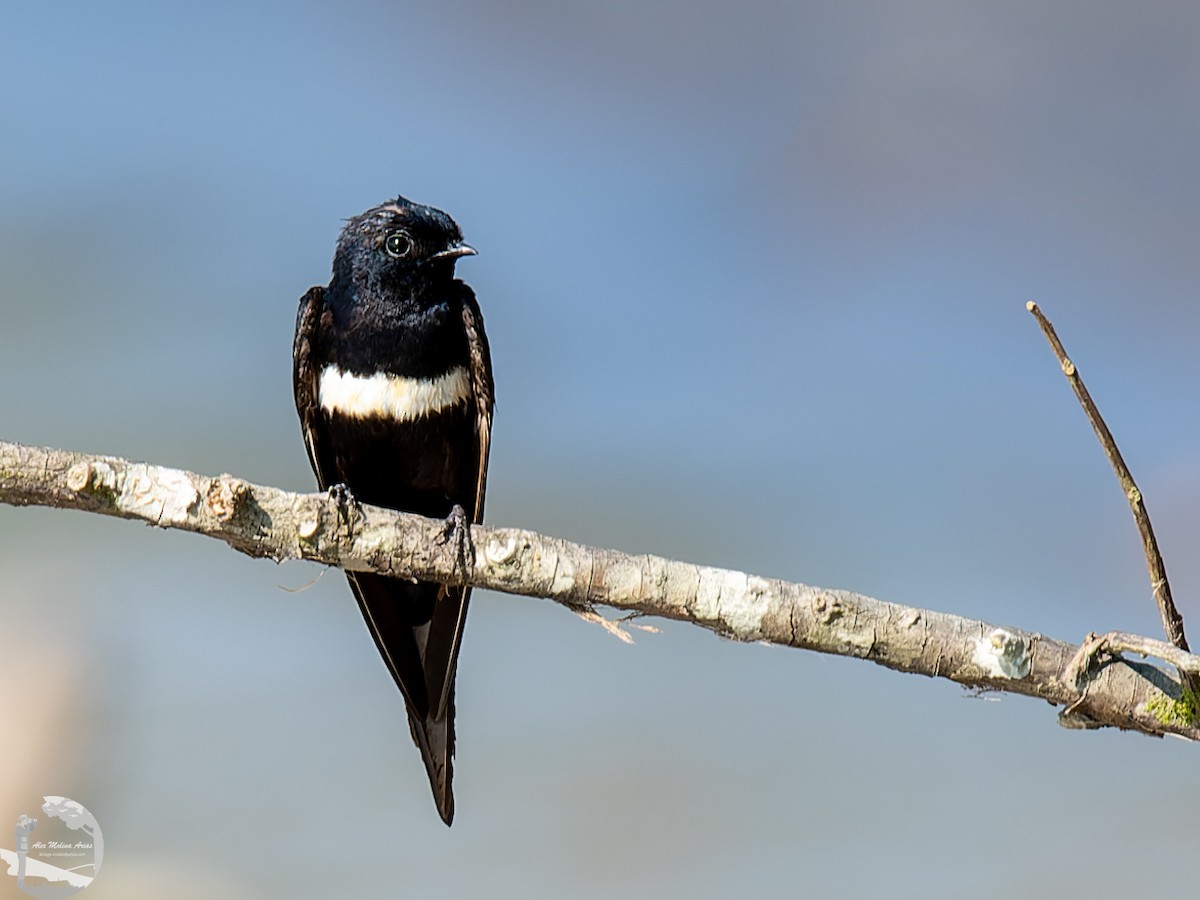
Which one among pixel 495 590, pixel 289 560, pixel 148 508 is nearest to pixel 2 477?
pixel 148 508

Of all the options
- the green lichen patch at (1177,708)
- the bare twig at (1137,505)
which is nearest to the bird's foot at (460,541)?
the bare twig at (1137,505)

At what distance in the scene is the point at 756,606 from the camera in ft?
8.08

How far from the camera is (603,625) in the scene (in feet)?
8.39

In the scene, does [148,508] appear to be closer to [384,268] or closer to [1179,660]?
[384,268]

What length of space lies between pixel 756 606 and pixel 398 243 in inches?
69.1

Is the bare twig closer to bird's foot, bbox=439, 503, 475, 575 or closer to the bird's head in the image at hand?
bird's foot, bbox=439, 503, 475, 575

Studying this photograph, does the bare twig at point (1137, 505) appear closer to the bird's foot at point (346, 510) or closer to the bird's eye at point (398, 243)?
the bird's foot at point (346, 510)

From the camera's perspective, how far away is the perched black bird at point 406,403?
3547mm

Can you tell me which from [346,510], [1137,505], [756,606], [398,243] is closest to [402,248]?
[398,243]

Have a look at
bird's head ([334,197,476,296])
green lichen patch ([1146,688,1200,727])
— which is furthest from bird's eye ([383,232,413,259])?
green lichen patch ([1146,688,1200,727])

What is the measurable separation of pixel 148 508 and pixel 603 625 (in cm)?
93

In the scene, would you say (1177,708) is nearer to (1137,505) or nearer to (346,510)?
(1137,505)

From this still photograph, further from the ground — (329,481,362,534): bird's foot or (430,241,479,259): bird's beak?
(430,241,479,259): bird's beak

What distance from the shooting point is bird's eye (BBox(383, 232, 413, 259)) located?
365 cm
